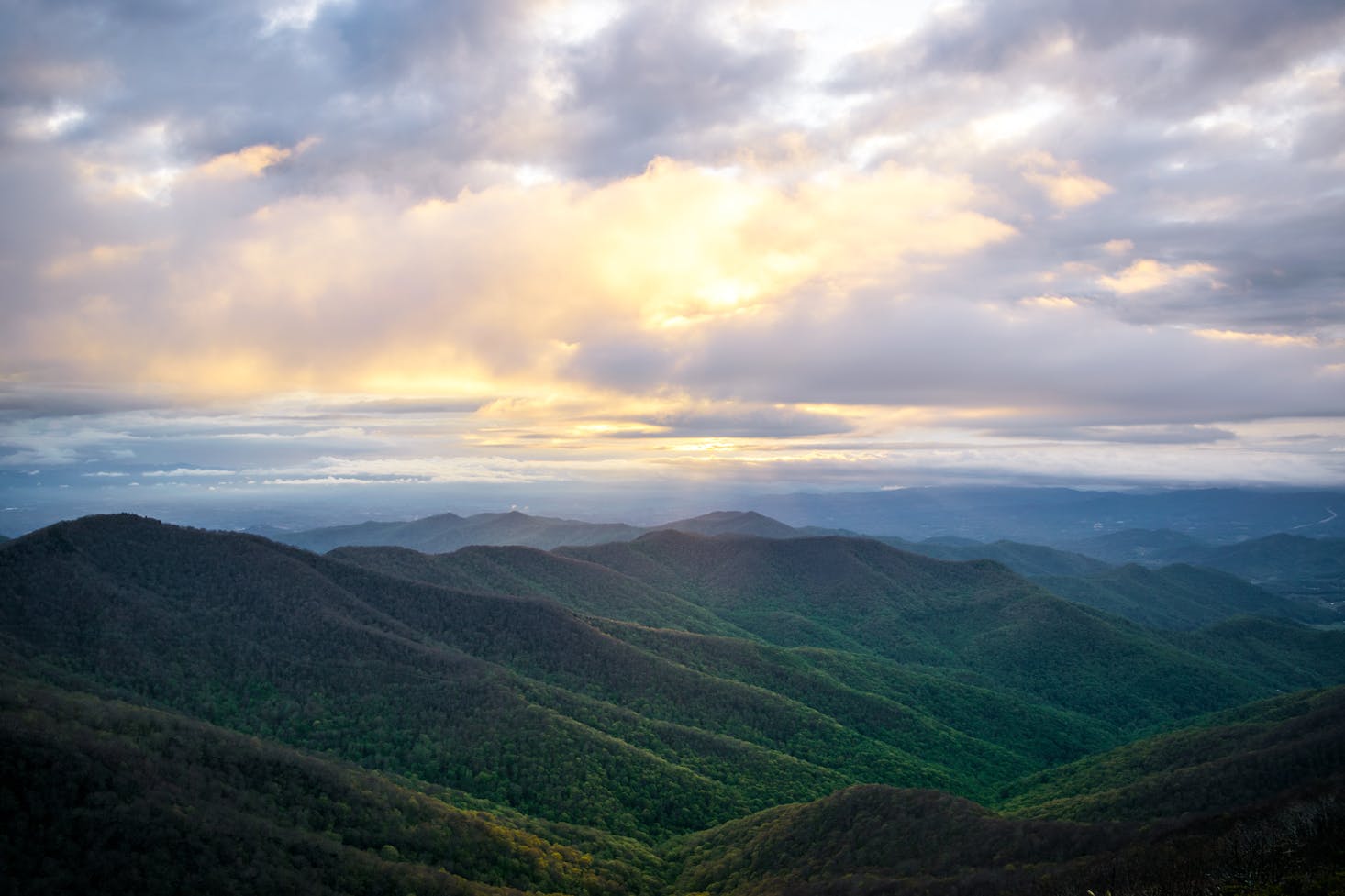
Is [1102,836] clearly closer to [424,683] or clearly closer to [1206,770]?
[1206,770]

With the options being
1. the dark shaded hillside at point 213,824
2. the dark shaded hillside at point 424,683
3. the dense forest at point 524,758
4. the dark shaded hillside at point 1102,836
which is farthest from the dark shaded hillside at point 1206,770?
the dark shaded hillside at point 213,824

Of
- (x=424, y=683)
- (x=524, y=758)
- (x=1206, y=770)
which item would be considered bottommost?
(x=524, y=758)

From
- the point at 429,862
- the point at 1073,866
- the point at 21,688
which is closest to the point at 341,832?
the point at 429,862

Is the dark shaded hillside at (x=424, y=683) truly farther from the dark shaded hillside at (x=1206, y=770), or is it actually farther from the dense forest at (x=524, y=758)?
the dark shaded hillside at (x=1206, y=770)

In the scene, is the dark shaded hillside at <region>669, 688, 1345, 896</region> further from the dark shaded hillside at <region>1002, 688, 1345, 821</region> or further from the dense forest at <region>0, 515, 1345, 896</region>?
the dense forest at <region>0, 515, 1345, 896</region>

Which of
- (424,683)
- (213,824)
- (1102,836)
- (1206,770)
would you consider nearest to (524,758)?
(424,683)

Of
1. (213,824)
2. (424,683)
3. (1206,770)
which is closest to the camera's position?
(213,824)

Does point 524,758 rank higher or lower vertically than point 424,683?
lower
